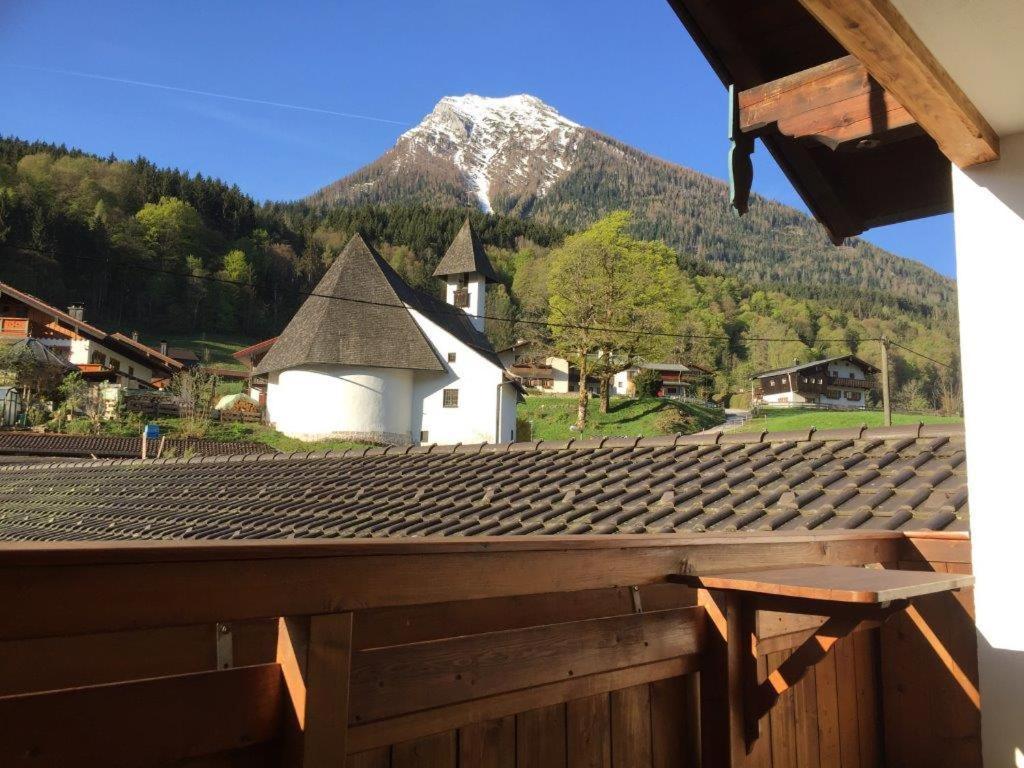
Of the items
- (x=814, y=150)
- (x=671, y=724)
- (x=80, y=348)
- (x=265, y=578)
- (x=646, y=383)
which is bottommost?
(x=671, y=724)

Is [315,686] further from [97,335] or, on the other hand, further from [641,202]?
[641,202]

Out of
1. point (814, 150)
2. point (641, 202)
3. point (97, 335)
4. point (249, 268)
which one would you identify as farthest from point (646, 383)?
point (641, 202)

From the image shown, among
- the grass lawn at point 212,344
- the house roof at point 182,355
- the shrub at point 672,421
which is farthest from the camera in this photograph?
the grass lawn at point 212,344

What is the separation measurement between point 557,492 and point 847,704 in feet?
12.3

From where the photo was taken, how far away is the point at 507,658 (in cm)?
150

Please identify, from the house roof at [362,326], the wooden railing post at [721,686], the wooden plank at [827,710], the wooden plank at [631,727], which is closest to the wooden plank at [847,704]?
the wooden plank at [827,710]

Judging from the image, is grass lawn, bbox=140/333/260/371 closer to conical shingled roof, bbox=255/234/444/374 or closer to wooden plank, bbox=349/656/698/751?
conical shingled roof, bbox=255/234/444/374

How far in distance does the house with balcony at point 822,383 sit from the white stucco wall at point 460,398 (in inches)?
1256

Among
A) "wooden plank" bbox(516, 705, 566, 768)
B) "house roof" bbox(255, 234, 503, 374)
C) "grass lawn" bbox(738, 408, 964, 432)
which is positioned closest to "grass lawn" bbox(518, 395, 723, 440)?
"grass lawn" bbox(738, 408, 964, 432)

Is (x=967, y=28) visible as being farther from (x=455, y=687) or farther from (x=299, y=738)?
(x=299, y=738)

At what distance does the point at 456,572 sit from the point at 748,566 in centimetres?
103

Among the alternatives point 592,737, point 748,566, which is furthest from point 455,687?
point 748,566

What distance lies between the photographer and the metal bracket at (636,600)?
74.5 inches

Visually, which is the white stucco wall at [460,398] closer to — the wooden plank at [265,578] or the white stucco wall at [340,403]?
the white stucco wall at [340,403]
